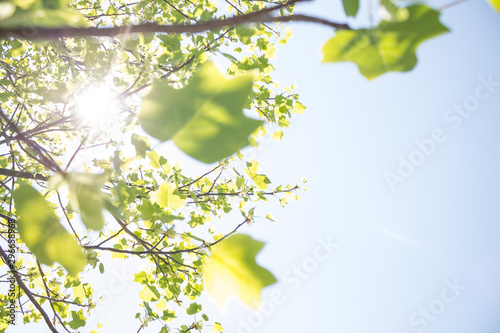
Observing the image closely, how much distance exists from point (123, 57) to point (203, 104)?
1.72 meters

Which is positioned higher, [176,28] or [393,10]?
[176,28]

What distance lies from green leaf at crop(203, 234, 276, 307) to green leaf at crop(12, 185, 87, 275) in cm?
29

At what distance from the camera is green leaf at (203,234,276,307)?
1.92ft

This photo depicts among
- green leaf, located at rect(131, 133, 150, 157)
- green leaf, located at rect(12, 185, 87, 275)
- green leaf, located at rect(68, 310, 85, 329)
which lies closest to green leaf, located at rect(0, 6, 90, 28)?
green leaf, located at rect(12, 185, 87, 275)

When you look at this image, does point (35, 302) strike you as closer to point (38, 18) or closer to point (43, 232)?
point (43, 232)

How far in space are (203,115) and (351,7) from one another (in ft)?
1.02

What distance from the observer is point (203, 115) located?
19.8 inches

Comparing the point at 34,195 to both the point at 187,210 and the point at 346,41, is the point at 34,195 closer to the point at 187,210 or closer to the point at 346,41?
the point at 346,41

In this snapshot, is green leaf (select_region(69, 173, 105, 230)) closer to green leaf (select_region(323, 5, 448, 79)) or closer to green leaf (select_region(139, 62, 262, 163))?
green leaf (select_region(139, 62, 262, 163))

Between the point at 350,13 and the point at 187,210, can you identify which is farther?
the point at 187,210

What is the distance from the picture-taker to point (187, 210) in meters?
3.45

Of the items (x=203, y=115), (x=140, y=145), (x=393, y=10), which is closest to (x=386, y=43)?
(x=393, y=10)

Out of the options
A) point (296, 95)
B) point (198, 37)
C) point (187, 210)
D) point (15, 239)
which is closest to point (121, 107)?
point (198, 37)

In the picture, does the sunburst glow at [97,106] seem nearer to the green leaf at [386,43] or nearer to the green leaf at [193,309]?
the green leaf at [386,43]
